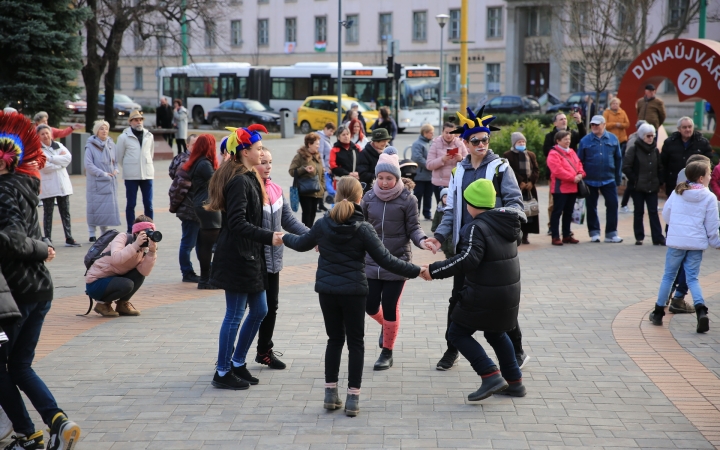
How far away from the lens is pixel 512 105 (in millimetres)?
45656

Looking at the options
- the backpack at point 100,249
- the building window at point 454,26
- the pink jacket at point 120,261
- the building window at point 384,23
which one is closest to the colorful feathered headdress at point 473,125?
the pink jacket at point 120,261

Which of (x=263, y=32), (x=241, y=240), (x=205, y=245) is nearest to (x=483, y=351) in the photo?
(x=241, y=240)

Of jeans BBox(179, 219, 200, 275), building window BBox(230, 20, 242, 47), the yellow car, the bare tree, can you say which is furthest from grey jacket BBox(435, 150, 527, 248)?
building window BBox(230, 20, 242, 47)

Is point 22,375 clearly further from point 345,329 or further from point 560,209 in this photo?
point 560,209

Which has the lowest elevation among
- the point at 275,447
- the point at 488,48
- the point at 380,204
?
the point at 275,447

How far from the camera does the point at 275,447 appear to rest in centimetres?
484

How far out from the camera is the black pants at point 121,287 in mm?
7863

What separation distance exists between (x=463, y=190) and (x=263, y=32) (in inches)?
2514

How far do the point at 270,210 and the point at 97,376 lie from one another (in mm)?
1815

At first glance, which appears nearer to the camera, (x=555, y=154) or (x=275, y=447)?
(x=275, y=447)

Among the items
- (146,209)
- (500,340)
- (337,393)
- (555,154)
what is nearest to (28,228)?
(337,393)

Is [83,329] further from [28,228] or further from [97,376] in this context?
[28,228]

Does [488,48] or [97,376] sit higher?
[488,48]

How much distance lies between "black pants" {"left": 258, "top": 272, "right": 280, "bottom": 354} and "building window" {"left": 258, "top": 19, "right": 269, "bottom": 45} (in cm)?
6360
